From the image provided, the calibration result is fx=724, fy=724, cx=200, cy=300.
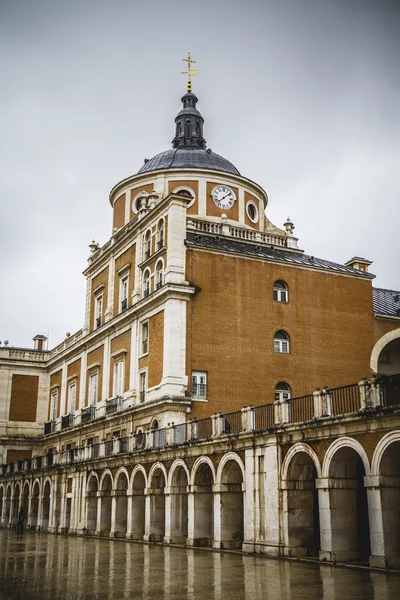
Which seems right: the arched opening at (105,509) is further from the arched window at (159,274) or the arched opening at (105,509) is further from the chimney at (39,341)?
the chimney at (39,341)

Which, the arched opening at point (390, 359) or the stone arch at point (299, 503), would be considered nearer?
the stone arch at point (299, 503)

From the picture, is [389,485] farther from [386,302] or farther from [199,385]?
[386,302]

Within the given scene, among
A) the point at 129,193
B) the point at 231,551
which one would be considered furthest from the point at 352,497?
the point at 129,193

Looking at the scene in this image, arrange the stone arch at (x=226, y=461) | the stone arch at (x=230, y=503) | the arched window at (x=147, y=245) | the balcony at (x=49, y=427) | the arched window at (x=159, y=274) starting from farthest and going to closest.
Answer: the balcony at (x=49, y=427) < the arched window at (x=147, y=245) < the arched window at (x=159, y=274) < the stone arch at (x=230, y=503) < the stone arch at (x=226, y=461)

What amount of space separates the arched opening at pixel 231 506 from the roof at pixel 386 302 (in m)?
19.1

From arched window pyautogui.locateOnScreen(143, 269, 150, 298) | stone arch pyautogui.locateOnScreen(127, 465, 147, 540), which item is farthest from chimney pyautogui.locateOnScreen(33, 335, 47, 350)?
stone arch pyautogui.locateOnScreen(127, 465, 147, 540)

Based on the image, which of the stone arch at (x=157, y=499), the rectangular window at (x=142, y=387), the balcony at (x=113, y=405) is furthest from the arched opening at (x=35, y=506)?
the stone arch at (x=157, y=499)

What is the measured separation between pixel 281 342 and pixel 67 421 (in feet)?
67.7

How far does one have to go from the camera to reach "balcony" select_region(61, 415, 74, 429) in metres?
51.4

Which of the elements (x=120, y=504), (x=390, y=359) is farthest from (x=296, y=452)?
(x=390, y=359)

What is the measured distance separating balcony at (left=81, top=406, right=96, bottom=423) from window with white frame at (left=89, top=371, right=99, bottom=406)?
437mm

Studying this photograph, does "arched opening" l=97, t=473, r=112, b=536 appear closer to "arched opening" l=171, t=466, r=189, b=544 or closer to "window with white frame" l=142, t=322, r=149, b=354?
"window with white frame" l=142, t=322, r=149, b=354

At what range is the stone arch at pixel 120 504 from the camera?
115 ft

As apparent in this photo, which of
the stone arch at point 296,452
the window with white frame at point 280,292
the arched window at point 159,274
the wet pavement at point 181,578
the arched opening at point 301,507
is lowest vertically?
the wet pavement at point 181,578
